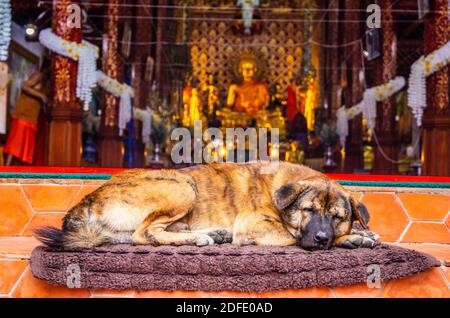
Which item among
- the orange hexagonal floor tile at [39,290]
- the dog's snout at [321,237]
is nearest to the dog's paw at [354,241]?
the dog's snout at [321,237]

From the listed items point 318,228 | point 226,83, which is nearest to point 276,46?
point 226,83

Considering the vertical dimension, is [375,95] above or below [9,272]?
above

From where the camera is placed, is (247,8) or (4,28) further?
(247,8)

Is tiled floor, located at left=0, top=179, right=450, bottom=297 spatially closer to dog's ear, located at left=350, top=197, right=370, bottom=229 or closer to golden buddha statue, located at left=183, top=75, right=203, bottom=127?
dog's ear, located at left=350, top=197, right=370, bottom=229

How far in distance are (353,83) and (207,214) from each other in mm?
10402

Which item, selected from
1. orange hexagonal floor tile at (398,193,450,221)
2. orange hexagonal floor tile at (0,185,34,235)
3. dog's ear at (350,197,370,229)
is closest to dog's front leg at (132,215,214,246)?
dog's ear at (350,197,370,229)

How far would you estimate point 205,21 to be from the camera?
16.6 metres

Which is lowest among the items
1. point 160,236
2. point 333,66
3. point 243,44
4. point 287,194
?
point 160,236

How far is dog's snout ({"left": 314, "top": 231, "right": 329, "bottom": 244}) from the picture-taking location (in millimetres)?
2742

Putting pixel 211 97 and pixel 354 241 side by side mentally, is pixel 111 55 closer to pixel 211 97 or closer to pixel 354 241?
pixel 211 97

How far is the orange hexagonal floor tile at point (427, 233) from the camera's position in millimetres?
4020

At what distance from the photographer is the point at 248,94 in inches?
598

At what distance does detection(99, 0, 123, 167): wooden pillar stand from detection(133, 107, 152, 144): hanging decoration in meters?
1.65

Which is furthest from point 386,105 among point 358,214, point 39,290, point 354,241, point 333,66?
point 39,290
